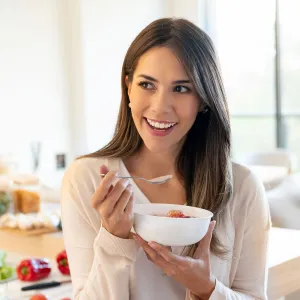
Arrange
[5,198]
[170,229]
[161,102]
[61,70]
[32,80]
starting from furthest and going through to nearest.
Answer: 1. [61,70]
2. [32,80]
3. [5,198]
4. [161,102]
5. [170,229]

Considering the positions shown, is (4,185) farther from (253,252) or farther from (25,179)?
(253,252)

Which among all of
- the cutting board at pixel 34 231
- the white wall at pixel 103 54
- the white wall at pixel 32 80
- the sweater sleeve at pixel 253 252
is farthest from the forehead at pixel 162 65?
the white wall at pixel 103 54

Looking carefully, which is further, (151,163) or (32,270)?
(32,270)

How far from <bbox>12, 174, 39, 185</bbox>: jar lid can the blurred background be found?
92 centimetres

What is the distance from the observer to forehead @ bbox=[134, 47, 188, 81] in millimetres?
1165

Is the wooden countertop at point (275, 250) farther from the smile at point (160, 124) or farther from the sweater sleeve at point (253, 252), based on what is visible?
the smile at point (160, 124)

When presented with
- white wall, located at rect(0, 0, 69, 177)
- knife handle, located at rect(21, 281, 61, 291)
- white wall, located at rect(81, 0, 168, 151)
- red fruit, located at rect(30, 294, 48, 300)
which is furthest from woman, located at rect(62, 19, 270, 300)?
white wall, located at rect(81, 0, 168, 151)

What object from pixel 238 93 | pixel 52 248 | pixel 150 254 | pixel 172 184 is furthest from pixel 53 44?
pixel 150 254

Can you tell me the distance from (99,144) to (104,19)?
3.42 ft

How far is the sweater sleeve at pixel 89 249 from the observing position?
112cm

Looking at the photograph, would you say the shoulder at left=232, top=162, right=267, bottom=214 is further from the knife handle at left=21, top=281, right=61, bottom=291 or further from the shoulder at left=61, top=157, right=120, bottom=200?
the knife handle at left=21, top=281, right=61, bottom=291

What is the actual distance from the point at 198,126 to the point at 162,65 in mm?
215

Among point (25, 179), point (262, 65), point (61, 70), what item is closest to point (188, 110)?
point (25, 179)

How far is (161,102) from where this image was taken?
1146mm
